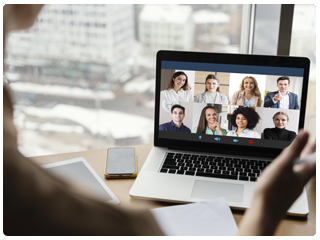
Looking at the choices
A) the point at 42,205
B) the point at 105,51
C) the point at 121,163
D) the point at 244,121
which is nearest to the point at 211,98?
the point at 244,121

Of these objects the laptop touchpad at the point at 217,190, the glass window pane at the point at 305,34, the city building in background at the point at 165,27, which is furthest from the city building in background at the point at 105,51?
the laptop touchpad at the point at 217,190

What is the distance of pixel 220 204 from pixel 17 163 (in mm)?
545

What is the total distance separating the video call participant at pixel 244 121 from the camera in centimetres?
87

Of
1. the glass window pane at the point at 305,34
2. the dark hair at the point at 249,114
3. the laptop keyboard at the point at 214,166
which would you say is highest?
the glass window pane at the point at 305,34

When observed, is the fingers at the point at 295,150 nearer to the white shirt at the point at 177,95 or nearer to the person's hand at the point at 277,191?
the person's hand at the point at 277,191

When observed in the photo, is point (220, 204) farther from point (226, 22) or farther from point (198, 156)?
point (226, 22)

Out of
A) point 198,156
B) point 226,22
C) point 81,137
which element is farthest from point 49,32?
point 198,156

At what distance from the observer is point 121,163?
34.1 inches

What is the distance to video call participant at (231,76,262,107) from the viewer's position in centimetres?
86

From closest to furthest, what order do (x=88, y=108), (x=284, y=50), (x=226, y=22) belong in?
(x=284, y=50) < (x=226, y=22) < (x=88, y=108)

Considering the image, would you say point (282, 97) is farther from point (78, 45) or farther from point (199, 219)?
point (78, 45)

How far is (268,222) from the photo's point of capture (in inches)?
12.2

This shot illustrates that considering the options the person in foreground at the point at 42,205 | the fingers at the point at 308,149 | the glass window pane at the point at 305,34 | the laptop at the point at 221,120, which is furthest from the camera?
the glass window pane at the point at 305,34

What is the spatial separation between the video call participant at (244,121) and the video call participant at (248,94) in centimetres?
2
